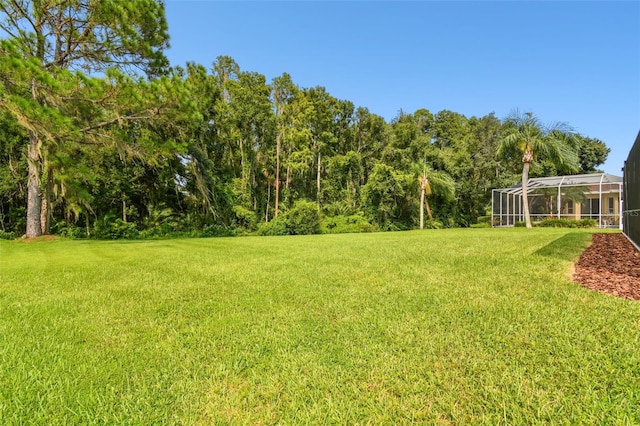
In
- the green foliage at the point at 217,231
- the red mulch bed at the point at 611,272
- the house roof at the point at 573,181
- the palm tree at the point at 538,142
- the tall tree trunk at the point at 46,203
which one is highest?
the palm tree at the point at 538,142

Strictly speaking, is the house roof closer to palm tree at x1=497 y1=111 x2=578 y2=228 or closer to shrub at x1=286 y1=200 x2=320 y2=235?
palm tree at x1=497 y1=111 x2=578 y2=228

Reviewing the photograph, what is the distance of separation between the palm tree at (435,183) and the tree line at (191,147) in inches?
4.7

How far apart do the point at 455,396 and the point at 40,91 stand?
12489mm

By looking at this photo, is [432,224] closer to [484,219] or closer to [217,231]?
[484,219]

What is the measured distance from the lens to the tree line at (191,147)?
1002 centimetres

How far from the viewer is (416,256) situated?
6184mm

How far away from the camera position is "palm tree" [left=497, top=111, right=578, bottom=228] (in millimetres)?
17516

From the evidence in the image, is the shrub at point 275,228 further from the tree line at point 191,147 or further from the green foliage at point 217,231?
the green foliage at point 217,231

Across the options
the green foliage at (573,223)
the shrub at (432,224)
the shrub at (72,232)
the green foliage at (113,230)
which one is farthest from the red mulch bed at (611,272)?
the shrub at (432,224)

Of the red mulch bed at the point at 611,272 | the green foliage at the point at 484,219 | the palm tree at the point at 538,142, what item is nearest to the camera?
the red mulch bed at the point at 611,272

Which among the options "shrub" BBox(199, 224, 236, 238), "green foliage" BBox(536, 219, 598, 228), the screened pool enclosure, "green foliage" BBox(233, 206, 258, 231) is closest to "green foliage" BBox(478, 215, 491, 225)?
the screened pool enclosure

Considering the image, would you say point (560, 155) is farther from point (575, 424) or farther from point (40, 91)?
point (40, 91)

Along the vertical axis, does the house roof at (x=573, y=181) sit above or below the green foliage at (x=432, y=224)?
above

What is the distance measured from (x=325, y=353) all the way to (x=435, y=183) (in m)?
22.4
